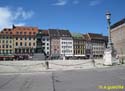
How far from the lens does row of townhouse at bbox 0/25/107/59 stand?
115m

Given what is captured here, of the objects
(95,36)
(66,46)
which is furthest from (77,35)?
(95,36)

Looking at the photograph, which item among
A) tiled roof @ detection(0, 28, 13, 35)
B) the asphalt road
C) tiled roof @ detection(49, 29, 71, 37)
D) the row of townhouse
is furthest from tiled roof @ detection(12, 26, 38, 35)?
the asphalt road

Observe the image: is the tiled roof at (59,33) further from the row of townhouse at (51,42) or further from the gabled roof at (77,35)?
the gabled roof at (77,35)

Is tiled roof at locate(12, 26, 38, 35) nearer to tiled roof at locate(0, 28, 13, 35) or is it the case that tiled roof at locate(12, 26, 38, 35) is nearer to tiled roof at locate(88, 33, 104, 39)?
tiled roof at locate(0, 28, 13, 35)

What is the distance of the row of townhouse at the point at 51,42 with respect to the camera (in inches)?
4540

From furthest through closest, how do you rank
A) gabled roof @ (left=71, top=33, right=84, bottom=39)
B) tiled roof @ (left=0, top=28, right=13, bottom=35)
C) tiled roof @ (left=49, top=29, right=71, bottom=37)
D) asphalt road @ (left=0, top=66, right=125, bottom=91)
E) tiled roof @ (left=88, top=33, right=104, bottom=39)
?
tiled roof @ (left=88, top=33, right=104, bottom=39), gabled roof @ (left=71, top=33, right=84, bottom=39), tiled roof @ (left=49, top=29, right=71, bottom=37), tiled roof @ (left=0, top=28, right=13, bottom=35), asphalt road @ (left=0, top=66, right=125, bottom=91)

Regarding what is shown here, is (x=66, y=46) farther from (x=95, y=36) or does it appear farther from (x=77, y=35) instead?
(x=95, y=36)

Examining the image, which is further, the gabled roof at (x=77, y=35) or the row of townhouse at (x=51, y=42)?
the gabled roof at (x=77, y=35)

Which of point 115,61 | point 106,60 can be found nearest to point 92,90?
point 106,60

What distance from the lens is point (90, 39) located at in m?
141

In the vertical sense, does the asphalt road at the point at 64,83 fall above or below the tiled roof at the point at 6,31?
below

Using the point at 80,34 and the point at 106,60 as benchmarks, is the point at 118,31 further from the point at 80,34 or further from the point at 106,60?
the point at 106,60

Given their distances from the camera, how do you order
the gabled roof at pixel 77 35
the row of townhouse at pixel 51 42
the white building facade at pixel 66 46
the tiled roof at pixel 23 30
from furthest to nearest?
the gabled roof at pixel 77 35
the white building facade at pixel 66 46
the tiled roof at pixel 23 30
the row of townhouse at pixel 51 42

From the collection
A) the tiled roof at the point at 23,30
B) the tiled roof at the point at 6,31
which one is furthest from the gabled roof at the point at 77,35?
the tiled roof at the point at 6,31
